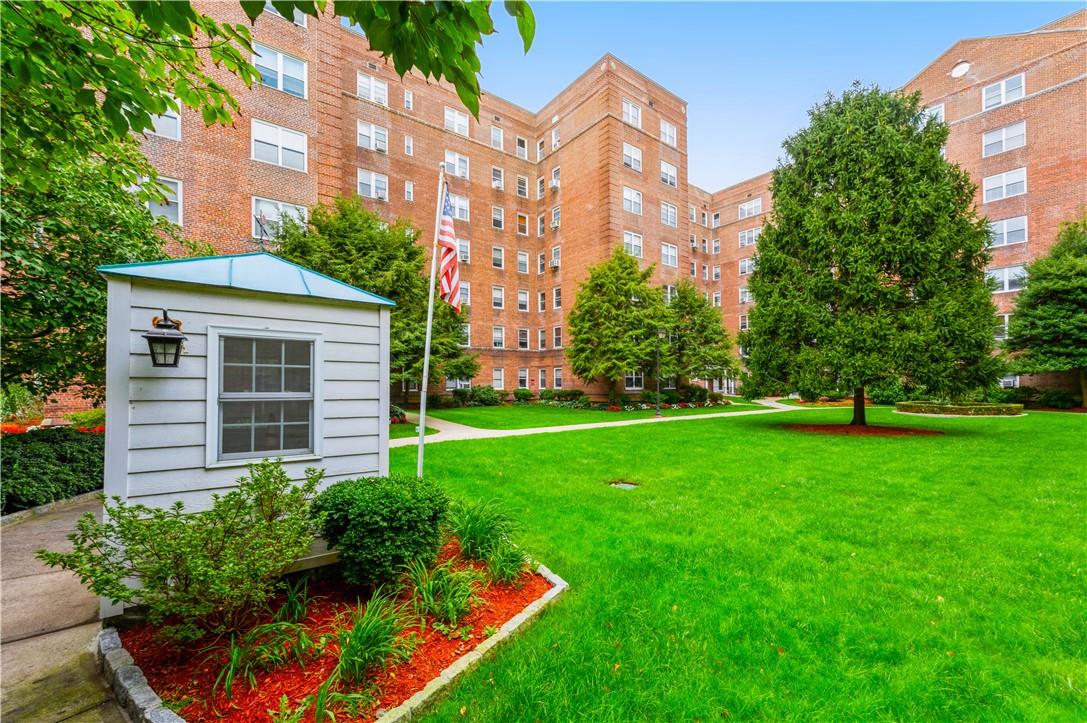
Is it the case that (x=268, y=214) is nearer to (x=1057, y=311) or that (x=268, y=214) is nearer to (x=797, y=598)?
(x=797, y=598)

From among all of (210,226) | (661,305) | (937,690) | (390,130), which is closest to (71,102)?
(937,690)

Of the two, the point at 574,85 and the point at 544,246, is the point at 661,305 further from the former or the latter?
the point at 574,85

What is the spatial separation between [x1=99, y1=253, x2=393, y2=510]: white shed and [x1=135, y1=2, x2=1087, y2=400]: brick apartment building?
49.4ft

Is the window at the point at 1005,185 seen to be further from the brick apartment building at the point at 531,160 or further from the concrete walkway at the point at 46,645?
the concrete walkway at the point at 46,645

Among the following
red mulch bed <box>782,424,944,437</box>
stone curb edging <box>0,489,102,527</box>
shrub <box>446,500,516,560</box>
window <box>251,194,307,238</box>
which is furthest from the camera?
window <box>251,194,307,238</box>

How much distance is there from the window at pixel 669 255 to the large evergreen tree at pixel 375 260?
54.7ft

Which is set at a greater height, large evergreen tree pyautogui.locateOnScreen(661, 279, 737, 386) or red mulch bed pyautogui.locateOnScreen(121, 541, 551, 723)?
large evergreen tree pyautogui.locateOnScreen(661, 279, 737, 386)

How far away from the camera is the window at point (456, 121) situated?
2684cm

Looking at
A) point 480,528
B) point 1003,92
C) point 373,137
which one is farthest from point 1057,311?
point 373,137

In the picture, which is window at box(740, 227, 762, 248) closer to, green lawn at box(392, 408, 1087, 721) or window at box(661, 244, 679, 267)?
window at box(661, 244, 679, 267)

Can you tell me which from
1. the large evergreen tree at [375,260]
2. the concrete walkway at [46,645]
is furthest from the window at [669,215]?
the concrete walkway at [46,645]

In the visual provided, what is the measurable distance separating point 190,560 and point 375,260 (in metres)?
14.0

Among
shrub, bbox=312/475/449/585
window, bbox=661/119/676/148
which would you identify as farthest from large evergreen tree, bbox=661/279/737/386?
shrub, bbox=312/475/449/585

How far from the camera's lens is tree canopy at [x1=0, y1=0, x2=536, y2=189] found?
80.4 inches
